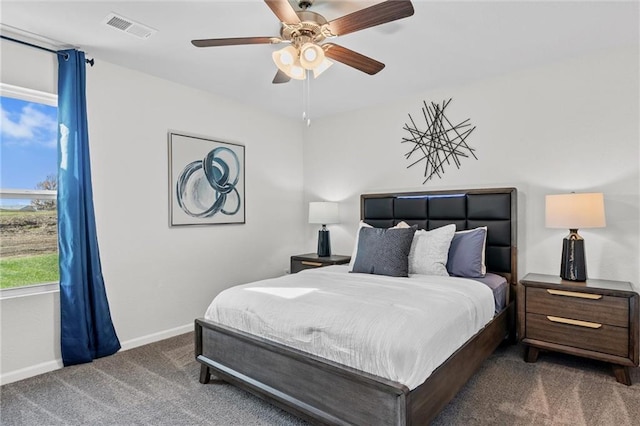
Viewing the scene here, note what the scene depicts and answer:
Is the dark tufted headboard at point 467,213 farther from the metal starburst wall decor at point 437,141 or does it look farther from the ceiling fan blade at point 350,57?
the ceiling fan blade at point 350,57

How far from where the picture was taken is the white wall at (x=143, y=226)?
9.14 feet

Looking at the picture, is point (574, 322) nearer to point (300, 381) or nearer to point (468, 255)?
point (468, 255)

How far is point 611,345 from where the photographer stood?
257 centimetres

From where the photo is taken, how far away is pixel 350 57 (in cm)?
243

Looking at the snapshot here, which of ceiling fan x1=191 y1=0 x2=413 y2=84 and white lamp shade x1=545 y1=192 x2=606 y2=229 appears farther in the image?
white lamp shade x1=545 y1=192 x2=606 y2=229

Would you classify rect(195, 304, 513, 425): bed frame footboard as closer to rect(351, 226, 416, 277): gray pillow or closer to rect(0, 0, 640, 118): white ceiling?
rect(351, 226, 416, 277): gray pillow

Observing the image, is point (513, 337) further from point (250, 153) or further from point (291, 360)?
point (250, 153)

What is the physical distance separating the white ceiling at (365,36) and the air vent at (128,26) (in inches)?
1.7

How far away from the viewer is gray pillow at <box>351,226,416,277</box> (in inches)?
120

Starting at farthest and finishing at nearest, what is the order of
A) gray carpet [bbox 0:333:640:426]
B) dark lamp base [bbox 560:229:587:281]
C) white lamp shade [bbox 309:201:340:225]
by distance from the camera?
white lamp shade [bbox 309:201:340:225] < dark lamp base [bbox 560:229:587:281] < gray carpet [bbox 0:333:640:426]

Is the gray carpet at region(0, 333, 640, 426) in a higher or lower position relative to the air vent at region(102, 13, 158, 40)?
lower

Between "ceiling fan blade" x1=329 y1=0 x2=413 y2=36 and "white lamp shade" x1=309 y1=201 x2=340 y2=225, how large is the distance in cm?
251

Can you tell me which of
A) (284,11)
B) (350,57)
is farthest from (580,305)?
(284,11)

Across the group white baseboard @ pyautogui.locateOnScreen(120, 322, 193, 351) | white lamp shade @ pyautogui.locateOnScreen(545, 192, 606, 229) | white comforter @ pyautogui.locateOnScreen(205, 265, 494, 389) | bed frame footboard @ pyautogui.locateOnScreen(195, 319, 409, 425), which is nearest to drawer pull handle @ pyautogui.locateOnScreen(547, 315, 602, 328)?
white comforter @ pyautogui.locateOnScreen(205, 265, 494, 389)
